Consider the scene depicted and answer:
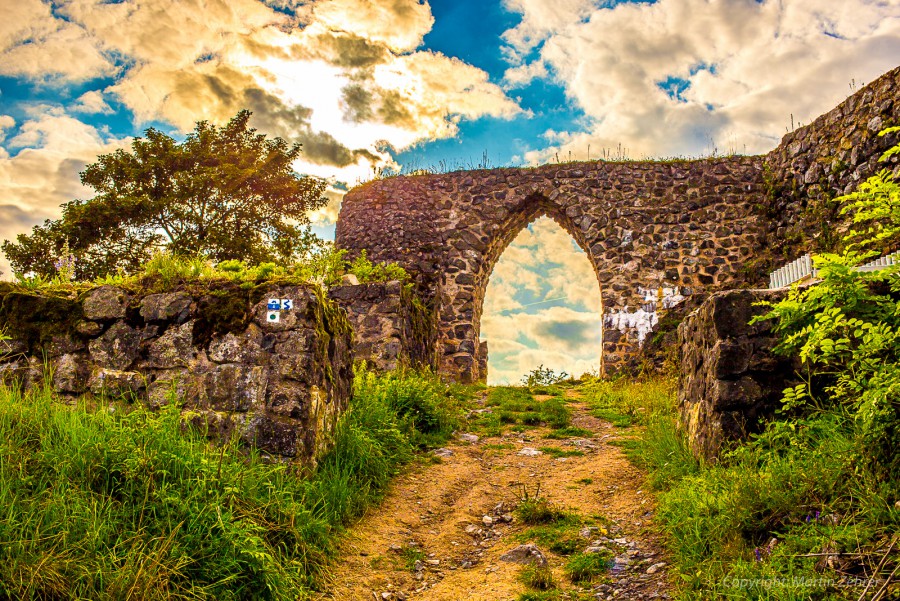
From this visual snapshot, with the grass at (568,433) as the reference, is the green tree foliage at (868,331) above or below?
above

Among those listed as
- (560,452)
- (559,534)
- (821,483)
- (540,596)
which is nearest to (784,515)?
(821,483)

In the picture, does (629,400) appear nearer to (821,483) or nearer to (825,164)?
(821,483)

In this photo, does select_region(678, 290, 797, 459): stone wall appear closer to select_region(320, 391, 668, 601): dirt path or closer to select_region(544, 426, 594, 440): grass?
select_region(320, 391, 668, 601): dirt path

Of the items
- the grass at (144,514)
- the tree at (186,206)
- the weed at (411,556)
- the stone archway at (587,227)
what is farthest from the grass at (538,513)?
the tree at (186,206)

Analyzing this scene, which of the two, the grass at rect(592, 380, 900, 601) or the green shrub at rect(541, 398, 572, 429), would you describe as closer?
the grass at rect(592, 380, 900, 601)

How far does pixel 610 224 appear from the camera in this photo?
16.0m

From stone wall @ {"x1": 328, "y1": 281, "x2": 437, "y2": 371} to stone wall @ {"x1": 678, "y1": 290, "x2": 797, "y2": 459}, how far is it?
5.78m

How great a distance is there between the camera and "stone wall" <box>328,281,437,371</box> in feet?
35.0

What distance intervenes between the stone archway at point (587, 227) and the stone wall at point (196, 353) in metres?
9.92

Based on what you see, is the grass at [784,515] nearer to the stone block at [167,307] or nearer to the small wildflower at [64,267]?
the stone block at [167,307]

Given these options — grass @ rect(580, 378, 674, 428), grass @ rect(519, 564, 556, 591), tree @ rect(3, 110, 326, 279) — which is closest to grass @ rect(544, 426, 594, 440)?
grass @ rect(580, 378, 674, 428)

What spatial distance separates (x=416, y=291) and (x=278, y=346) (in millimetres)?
10062

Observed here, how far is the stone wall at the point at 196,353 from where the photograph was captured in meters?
5.45

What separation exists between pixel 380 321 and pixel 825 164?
9.47m
